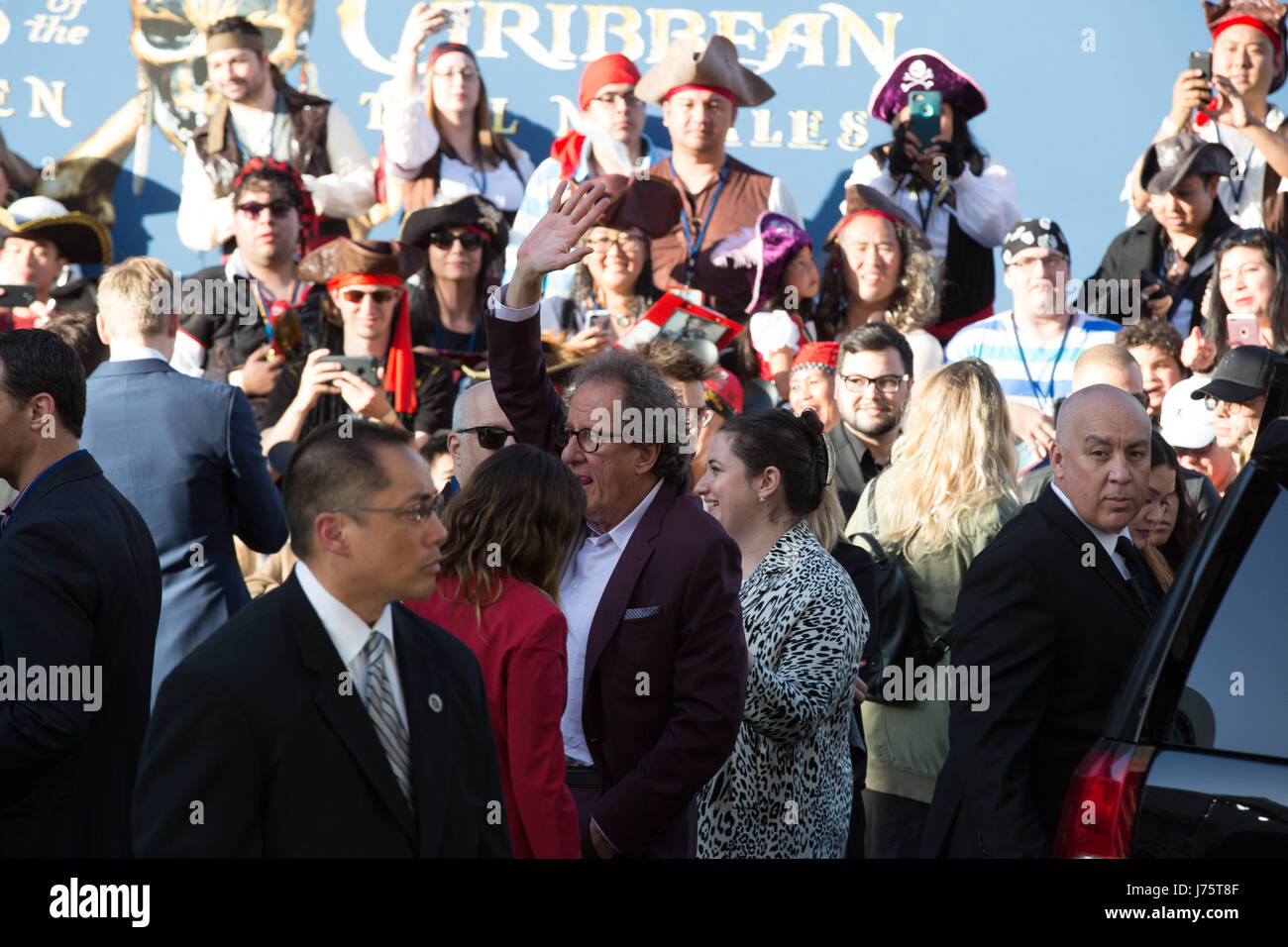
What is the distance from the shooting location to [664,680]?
354 centimetres

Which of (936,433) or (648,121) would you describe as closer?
(936,433)

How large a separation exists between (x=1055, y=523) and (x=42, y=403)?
8.03ft

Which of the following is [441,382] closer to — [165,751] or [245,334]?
[245,334]

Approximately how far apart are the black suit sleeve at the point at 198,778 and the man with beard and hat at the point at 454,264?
5015mm

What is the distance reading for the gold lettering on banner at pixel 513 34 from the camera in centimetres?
896

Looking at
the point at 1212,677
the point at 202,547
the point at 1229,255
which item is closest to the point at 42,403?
the point at 202,547

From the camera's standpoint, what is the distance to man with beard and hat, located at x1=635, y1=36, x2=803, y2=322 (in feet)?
25.0

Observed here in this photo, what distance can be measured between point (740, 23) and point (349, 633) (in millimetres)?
7297

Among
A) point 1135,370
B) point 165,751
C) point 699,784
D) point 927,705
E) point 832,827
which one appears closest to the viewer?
point 165,751

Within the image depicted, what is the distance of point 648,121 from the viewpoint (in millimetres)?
9281

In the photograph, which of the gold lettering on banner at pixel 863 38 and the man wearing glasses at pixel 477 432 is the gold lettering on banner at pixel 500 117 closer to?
the gold lettering on banner at pixel 863 38

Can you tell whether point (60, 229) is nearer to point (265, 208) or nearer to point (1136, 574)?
point (265, 208)

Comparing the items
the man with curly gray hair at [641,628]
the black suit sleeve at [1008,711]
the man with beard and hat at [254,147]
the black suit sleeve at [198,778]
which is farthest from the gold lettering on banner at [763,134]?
the black suit sleeve at [198,778]

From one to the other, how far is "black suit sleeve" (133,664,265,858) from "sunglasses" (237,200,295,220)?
528 cm
